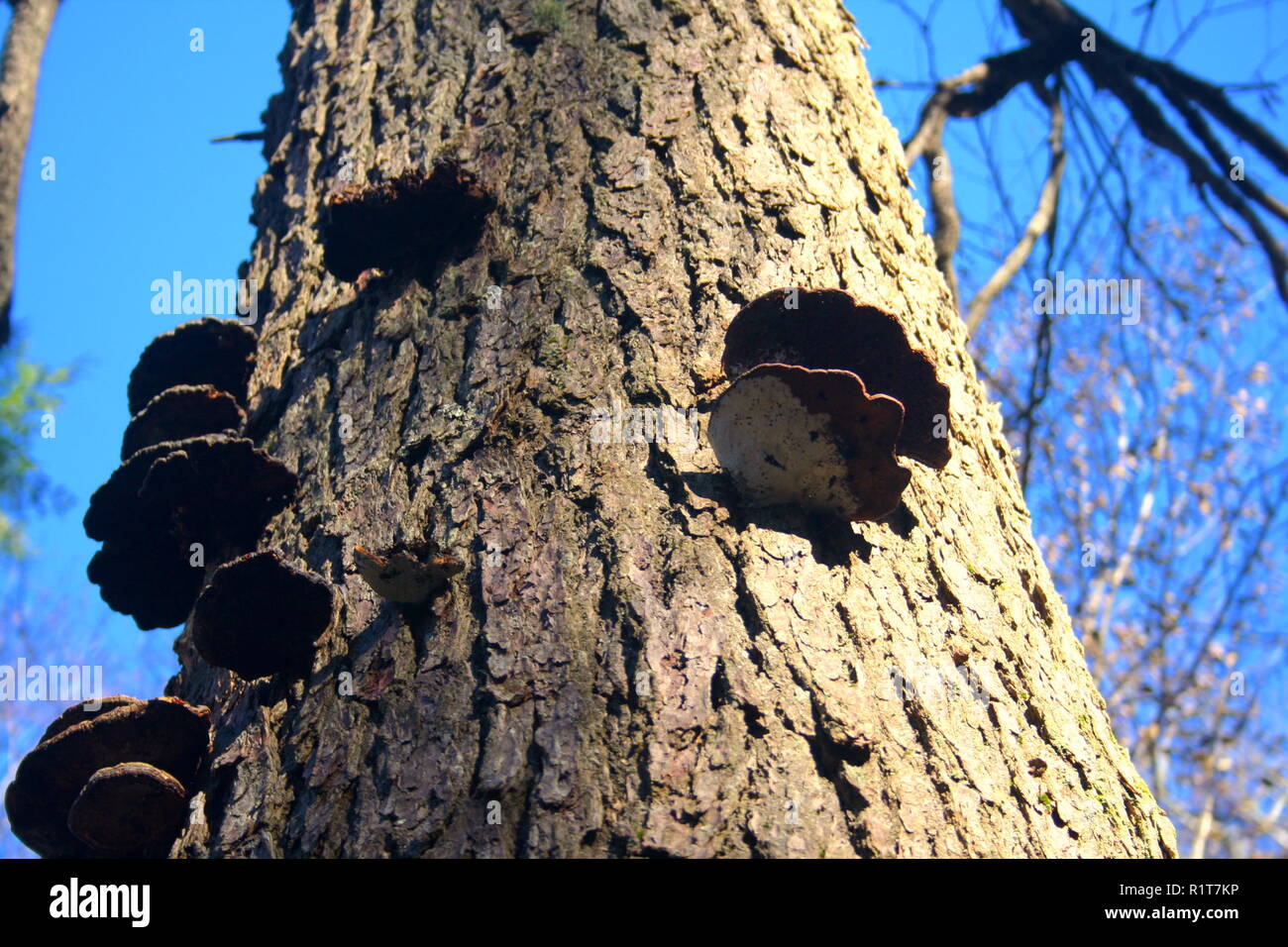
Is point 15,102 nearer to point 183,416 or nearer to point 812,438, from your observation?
point 183,416

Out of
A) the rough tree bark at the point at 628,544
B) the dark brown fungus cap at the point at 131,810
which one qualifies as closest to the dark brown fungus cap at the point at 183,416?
the rough tree bark at the point at 628,544

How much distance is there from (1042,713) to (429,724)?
4.30 ft

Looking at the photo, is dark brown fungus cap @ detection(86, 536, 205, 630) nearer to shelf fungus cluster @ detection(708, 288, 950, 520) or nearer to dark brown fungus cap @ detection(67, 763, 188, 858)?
dark brown fungus cap @ detection(67, 763, 188, 858)

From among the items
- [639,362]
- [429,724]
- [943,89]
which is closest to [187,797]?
[429,724]

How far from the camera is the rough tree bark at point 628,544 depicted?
194 cm

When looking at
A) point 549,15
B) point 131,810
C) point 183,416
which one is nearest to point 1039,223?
point 549,15

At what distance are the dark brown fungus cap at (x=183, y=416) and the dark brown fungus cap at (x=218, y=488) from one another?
387 mm

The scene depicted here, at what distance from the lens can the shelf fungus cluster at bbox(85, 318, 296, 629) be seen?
2.71m

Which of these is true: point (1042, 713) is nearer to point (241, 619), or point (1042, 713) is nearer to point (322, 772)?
point (322, 772)

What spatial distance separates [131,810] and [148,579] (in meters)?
0.85

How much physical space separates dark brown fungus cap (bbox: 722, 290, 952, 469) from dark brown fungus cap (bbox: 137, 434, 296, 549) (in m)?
1.23

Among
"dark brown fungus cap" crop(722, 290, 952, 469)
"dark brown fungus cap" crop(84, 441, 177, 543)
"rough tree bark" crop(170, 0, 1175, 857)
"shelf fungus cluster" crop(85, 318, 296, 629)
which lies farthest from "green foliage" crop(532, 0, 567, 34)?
"dark brown fungus cap" crop(84, 441, 177, 543)

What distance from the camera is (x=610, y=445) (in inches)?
94.9

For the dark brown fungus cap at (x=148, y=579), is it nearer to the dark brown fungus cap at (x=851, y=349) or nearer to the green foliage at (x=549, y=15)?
the dark brown fungus cap at (x=851, y=349)
